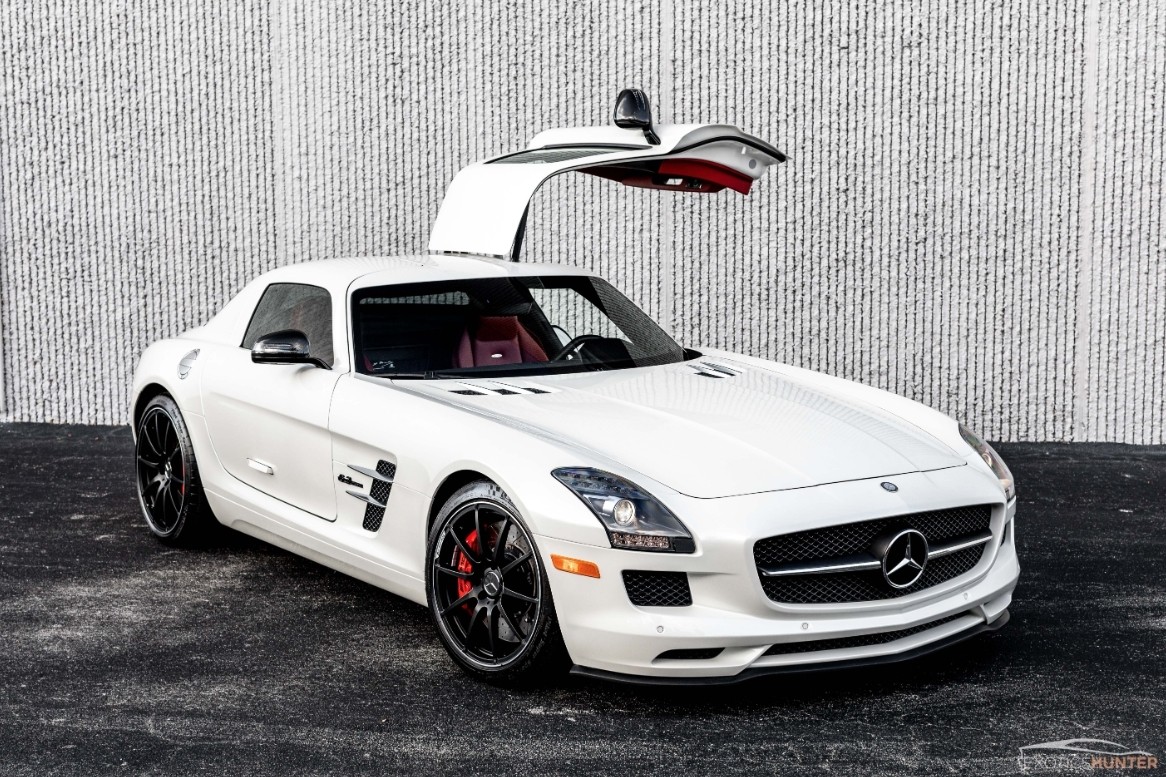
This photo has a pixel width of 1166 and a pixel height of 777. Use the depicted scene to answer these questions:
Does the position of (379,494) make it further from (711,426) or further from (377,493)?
(711,426)

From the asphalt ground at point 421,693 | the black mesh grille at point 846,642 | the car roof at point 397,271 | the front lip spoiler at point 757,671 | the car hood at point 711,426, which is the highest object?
the car roof at point 397,271

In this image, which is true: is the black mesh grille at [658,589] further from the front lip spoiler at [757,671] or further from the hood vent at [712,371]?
the hood vent at [712,371]

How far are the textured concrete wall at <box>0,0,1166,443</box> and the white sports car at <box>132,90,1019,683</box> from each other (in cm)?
312

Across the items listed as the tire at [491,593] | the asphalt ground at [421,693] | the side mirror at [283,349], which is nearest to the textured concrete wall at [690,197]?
the asphalt ground at [421,693]

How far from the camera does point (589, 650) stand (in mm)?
4137

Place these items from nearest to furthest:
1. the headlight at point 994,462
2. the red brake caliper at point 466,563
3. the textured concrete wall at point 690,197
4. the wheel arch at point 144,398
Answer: the red brake caliper at point 466,563
the headlight at point 994,462
the wheel arch at point 144,398
the textured concrete wall at point 690,197

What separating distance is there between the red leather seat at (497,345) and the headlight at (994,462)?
1.79 metres

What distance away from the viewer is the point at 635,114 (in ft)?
19.8

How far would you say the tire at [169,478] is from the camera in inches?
248

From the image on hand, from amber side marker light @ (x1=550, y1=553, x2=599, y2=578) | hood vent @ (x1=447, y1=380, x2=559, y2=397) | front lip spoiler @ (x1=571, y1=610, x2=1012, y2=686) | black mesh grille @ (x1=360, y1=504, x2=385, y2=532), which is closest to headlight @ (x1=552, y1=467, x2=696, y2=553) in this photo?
amber side marker light @ (x1=550, y1=553, x2=599, y2=578)

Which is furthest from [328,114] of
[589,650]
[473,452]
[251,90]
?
[589,650]

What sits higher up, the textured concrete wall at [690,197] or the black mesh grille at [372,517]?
the textured concrete wall at [690,197]

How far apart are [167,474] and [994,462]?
3990 millimetres

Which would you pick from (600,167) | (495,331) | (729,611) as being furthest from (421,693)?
(600,167)
